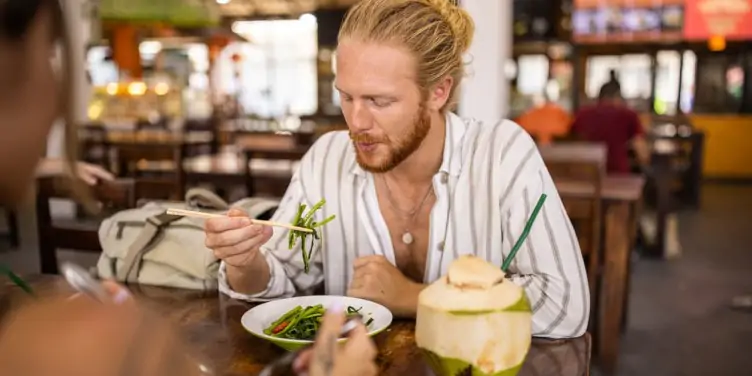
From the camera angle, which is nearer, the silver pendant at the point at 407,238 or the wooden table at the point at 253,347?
the wooden table at the point at 253,347

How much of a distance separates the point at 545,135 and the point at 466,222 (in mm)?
3646

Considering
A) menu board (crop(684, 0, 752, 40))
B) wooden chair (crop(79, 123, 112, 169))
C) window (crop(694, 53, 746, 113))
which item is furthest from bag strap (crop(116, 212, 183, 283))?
window (crop(694, 53, 746, 113))

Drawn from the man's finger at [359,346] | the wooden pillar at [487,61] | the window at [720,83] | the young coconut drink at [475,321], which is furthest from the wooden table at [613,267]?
the window at [720,83]

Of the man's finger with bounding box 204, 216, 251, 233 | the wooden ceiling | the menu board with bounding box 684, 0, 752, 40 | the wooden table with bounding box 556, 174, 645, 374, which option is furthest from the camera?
the wooden ceiling

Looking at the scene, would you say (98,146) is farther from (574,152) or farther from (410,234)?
(410,234)

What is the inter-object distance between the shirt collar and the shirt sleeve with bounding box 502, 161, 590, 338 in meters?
0.18

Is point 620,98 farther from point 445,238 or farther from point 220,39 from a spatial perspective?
point 220,39

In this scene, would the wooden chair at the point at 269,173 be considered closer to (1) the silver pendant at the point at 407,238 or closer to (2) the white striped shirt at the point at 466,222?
(2) the white striped shirt at the point at 466,222

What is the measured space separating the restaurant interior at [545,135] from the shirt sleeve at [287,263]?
7cm

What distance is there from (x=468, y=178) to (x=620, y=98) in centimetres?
457

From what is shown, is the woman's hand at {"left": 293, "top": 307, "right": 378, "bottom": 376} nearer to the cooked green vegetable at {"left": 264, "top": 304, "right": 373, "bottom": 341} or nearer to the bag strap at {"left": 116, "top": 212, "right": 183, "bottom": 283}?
the cooked green vegetable at {"left": 264, "top": 304, "right": 373, "bottom": 341}

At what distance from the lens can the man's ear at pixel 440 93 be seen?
157cm

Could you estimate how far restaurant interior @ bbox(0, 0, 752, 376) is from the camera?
284cm

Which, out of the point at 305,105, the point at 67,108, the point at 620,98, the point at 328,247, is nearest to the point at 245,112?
the point at 305,105
